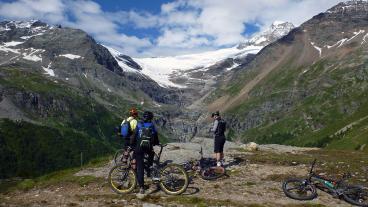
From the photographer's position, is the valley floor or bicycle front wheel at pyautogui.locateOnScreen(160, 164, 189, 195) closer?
the valley floor

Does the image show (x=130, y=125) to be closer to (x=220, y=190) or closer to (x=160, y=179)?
(x=160, y=179)

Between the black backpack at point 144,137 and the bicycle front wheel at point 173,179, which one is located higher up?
the black backpack at point 144,137

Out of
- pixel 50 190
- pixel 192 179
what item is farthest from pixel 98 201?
pixel 192 179

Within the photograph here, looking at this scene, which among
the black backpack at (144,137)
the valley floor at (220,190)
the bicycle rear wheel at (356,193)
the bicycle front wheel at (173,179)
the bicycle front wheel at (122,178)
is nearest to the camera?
the valley floor at (220,190)

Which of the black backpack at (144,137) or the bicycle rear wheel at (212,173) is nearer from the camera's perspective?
the black backpack at (144,137)

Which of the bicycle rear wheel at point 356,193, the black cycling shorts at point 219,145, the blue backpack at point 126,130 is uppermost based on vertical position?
the blue backpack at point 126,130

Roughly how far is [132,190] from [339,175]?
51.4 ft

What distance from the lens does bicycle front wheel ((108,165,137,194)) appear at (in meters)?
27.2

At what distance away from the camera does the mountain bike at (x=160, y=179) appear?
86.9ft

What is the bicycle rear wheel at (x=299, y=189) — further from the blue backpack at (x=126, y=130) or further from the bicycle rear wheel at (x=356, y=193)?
the blue backpack at (x=126, y=130)

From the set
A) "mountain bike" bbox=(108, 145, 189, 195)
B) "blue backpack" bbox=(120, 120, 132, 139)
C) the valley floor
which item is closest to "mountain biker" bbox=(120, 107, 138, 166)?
"blue backpack" bbox=(120, 120, 132, 139)

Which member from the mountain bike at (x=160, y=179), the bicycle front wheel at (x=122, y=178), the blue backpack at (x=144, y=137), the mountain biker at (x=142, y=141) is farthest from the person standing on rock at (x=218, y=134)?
the bicycle front wheel at (x=122, y=178)

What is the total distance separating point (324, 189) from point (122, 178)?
12430mm

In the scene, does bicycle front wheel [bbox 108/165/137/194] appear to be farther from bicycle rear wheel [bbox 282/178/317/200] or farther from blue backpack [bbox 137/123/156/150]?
bicycle rear wheel [bbox 282/178/317/200]
